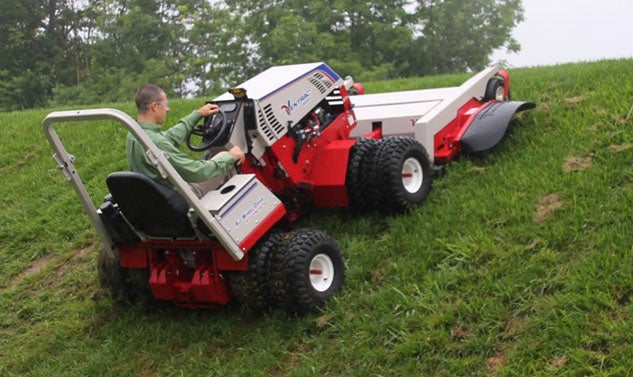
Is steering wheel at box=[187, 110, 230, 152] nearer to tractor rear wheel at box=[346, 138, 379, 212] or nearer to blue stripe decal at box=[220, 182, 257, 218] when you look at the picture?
blue stripe decal at box=[220, 182, 257, 218]

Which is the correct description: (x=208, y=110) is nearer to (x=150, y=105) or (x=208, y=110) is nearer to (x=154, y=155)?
(x=150, y=105)

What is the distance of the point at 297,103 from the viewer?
5430 mm

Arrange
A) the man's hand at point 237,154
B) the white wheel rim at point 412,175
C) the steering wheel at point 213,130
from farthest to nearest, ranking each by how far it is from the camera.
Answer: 1. the white wheel rim at point 412,175
2. the steering wheel at point 213,130
3. the man's hand at point 237,154

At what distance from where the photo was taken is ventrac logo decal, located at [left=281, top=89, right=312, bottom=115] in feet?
17.4

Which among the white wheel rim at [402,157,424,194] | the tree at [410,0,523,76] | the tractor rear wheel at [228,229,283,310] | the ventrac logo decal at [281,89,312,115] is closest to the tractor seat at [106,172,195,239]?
the tractor rear wheel at [228,229,283,310]

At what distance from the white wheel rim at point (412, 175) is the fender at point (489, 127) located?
2.16ft

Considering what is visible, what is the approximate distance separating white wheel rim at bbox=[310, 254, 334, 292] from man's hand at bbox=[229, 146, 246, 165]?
32.3 inches

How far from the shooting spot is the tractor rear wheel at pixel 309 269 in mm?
4441

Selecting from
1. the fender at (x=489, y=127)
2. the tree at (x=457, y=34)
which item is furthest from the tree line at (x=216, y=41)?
the fender at (x=489, y=127)

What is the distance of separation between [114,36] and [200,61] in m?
6.44

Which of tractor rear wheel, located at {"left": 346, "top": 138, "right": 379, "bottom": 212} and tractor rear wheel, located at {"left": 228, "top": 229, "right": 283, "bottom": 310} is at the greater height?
tractor rear wheel, located at {"left": 346, "top": 138, "right": 379, "bottom": 212}

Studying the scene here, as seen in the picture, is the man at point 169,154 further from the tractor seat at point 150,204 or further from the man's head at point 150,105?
the tractor seat at point 150,204

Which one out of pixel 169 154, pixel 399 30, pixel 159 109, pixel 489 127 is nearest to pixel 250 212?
pixel 169 154

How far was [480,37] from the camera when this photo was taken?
25.2 metres
